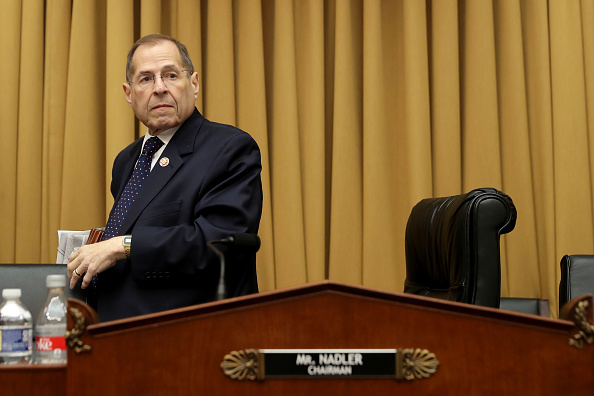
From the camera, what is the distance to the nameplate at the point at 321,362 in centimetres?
104

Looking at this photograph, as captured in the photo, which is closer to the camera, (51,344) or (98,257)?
(51,344)

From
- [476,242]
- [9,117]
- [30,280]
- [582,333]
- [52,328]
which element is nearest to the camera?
[582,333]

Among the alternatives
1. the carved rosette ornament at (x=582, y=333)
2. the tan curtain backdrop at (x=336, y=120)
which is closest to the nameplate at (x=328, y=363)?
the carved rosette ornament at (x=582, y=333)

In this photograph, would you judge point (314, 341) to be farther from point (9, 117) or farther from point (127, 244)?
point (9, 117)

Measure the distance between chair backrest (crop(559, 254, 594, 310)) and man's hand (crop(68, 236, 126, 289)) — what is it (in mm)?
1504

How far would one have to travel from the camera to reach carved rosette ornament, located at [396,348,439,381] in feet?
3.40

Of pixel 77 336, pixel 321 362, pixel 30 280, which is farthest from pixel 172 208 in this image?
pixel 321 362

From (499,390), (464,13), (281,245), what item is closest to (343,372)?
(499,390)

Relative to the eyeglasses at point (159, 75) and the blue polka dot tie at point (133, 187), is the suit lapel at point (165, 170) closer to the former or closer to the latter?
the blue polka dot tie at point (133, 187)

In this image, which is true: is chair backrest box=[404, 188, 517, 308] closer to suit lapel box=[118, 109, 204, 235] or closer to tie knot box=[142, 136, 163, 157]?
suit lapel box=[118, 109, 204, 235]

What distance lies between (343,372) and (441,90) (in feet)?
8.52

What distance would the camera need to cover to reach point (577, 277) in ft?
7.76

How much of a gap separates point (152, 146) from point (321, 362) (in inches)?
49.2

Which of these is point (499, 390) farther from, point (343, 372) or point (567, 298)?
point (567, 298)
